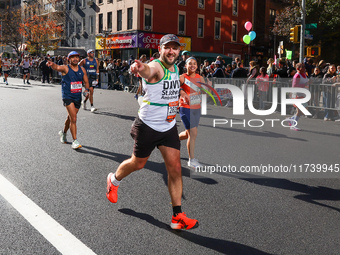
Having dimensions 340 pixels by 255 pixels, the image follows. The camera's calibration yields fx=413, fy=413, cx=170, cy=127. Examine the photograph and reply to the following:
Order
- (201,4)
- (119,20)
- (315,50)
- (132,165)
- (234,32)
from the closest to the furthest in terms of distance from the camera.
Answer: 1. (132,165)
2. (315,50)
3. (119,20)
4. (201,4)
5. (234,32)

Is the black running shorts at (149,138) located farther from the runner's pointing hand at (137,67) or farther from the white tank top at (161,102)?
the runner's pointing hand at (137,67)

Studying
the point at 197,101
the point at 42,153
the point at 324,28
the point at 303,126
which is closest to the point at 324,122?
the point at 303,126

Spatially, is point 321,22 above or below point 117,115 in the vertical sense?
above

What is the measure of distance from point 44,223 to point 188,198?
1750 millimetres

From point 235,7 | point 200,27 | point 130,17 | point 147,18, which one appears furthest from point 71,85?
point 235,7

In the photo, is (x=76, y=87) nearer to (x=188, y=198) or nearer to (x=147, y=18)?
(x=188, y=198)

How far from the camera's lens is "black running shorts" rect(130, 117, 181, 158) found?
4270 millimetres

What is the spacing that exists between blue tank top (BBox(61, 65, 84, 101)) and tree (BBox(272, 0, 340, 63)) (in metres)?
21.0

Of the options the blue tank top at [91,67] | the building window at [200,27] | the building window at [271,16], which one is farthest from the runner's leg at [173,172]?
the building window at [271,16]

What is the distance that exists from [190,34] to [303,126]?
32886mm

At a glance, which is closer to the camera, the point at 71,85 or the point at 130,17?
the point at 71,85

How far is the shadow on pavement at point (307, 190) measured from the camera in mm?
5105

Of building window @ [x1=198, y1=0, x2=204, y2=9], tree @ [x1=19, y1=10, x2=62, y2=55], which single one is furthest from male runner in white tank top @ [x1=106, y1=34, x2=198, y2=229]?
tree @ [x1=19, y1=10, x2=62, y2=55]

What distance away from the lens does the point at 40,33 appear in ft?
163
